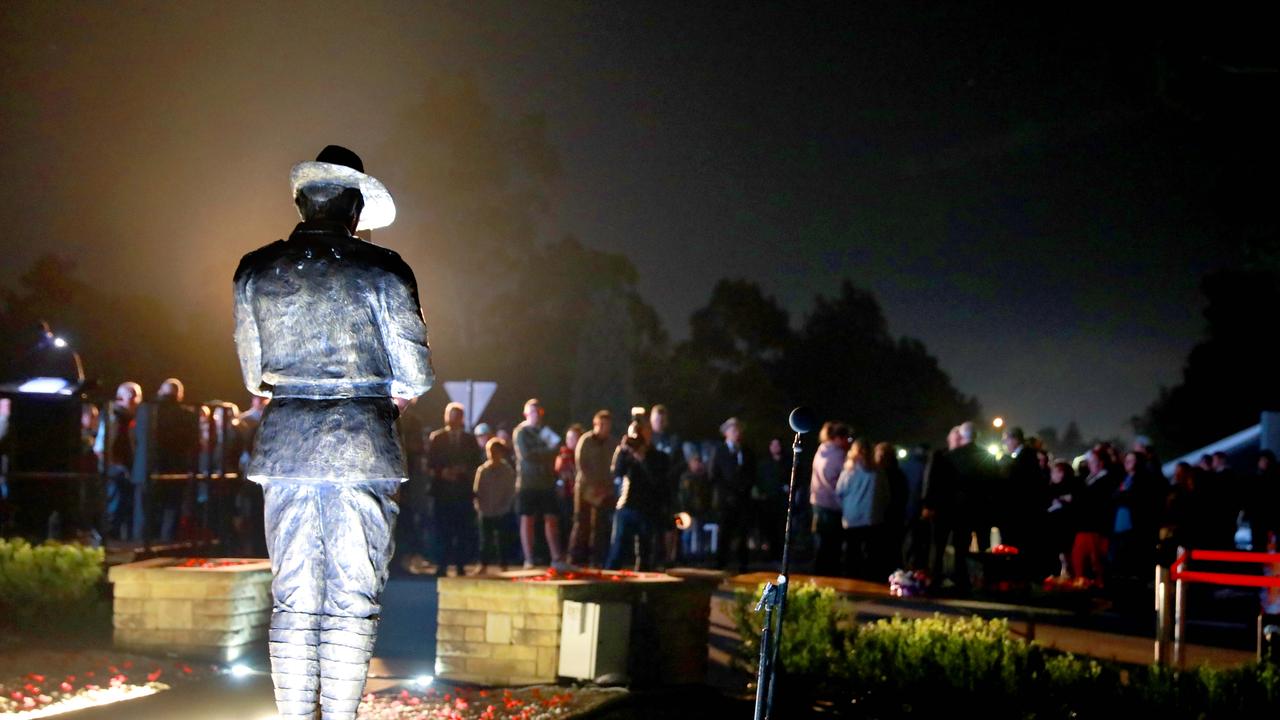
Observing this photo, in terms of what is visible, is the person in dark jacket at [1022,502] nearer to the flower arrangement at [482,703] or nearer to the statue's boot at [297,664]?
the flower arrangement at [482,703]

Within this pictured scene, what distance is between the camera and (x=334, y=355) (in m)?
5.02

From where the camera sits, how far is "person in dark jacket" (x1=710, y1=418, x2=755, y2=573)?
1645 cm

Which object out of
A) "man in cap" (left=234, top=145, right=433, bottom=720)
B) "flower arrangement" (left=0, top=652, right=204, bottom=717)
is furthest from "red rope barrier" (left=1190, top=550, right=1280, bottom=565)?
"flower arrangement" (left=0, top=652, right=204, bottom=717)

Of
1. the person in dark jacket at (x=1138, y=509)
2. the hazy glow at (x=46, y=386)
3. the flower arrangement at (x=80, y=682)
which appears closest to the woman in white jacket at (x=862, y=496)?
the person in dark jacket at (x=1138, y=509)

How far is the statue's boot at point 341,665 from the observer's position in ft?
16.2

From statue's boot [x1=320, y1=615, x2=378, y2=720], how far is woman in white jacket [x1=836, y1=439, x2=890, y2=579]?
30.0 ft

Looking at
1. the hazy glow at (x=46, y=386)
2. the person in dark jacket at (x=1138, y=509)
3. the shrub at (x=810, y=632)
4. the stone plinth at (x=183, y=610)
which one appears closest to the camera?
the shrub at (x=810, y=632)

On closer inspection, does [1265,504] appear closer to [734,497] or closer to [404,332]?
[734,497]

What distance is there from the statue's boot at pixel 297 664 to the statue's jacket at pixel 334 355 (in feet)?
1.82

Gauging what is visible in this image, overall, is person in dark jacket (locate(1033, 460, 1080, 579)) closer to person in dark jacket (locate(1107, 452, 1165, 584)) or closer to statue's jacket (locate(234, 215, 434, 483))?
person in dark jacket (locate(1107, 452, 1165, 584))

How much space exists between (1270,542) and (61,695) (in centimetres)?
1269

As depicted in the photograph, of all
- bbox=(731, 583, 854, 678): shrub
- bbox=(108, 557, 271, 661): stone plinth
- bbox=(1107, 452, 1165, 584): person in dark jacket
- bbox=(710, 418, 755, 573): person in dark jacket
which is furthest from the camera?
bbox=(710, 418, 755, 573): person in dark jacket

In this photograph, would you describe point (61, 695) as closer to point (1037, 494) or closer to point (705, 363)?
point (1037, 494)

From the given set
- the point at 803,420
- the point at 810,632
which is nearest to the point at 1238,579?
the point at 810,632
